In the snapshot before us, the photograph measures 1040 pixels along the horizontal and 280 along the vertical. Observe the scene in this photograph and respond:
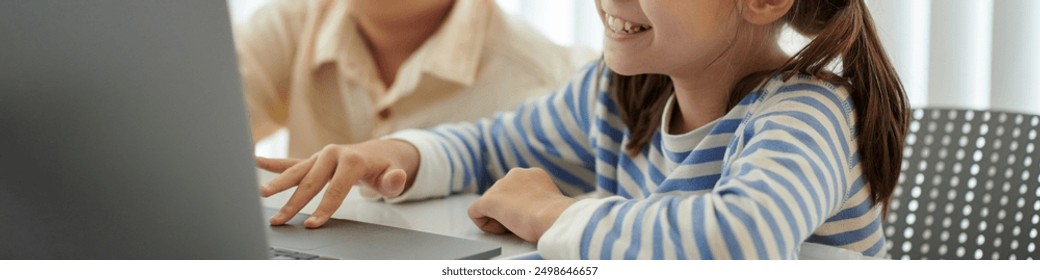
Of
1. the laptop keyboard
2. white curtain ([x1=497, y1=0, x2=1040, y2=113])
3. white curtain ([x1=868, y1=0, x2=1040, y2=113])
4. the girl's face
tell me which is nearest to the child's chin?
the girl's face

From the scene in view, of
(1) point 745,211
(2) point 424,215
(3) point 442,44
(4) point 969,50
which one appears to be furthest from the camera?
(4) point 969,50

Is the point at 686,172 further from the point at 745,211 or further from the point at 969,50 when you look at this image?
the point at 969,50

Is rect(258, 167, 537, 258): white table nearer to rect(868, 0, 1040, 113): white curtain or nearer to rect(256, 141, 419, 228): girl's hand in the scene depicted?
rect(256, 141, 419, 228): girl's hand

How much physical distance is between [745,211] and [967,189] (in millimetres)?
379

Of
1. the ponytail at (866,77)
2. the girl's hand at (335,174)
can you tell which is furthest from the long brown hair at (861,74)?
the girl's hand at (335,174)

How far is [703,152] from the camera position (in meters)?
0.67

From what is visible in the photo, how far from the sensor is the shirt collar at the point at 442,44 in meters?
1.12

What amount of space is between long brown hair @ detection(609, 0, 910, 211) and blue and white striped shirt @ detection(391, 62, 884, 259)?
0.01m

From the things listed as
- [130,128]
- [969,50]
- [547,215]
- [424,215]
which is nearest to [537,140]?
[424,215]

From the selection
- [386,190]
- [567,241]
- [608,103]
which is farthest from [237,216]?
[608,103]

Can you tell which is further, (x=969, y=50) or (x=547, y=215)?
(x=969, y=50)

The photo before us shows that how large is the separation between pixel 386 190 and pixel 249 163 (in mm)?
334

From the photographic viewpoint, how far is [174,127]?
15.3 inches
